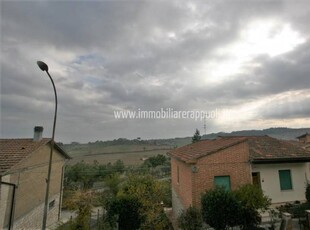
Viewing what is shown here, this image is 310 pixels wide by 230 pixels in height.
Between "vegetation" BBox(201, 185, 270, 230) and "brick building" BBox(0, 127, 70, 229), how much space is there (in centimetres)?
1149

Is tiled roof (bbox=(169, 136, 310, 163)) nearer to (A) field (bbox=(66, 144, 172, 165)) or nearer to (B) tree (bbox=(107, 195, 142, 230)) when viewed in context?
(B) tree (bbox=(107, 195, 142, 230))

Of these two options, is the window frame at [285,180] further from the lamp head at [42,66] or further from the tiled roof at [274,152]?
the lamp head at [42,66]

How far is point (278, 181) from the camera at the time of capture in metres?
16.5

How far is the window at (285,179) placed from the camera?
54.6ft

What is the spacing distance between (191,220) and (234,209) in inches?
98.5

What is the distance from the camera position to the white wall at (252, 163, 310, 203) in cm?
1630

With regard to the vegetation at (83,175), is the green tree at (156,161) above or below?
above

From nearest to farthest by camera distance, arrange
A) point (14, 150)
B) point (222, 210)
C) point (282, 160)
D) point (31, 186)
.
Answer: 1. point (222, 210)
2. point (14, 150)
3. point (31, 186)
4. point (282, 160)

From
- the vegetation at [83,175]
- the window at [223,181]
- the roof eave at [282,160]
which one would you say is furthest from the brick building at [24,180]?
the vegetation at [83,175]

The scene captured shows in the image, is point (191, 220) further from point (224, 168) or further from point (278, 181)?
point (278, 181)

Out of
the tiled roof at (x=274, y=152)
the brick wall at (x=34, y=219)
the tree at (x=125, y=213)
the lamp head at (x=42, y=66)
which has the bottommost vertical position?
the brick wall at (x=34, y=219)

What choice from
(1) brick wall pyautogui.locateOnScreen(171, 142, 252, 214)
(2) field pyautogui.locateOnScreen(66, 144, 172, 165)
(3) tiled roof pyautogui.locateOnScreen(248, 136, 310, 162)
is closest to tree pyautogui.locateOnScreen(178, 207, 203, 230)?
(1) brick wall pyautogui.locateOnScreen(171, 142, 252, 214)

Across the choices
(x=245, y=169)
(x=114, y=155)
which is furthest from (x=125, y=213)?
(x=114, y=155)

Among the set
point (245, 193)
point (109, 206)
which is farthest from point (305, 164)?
point (109, 206)
